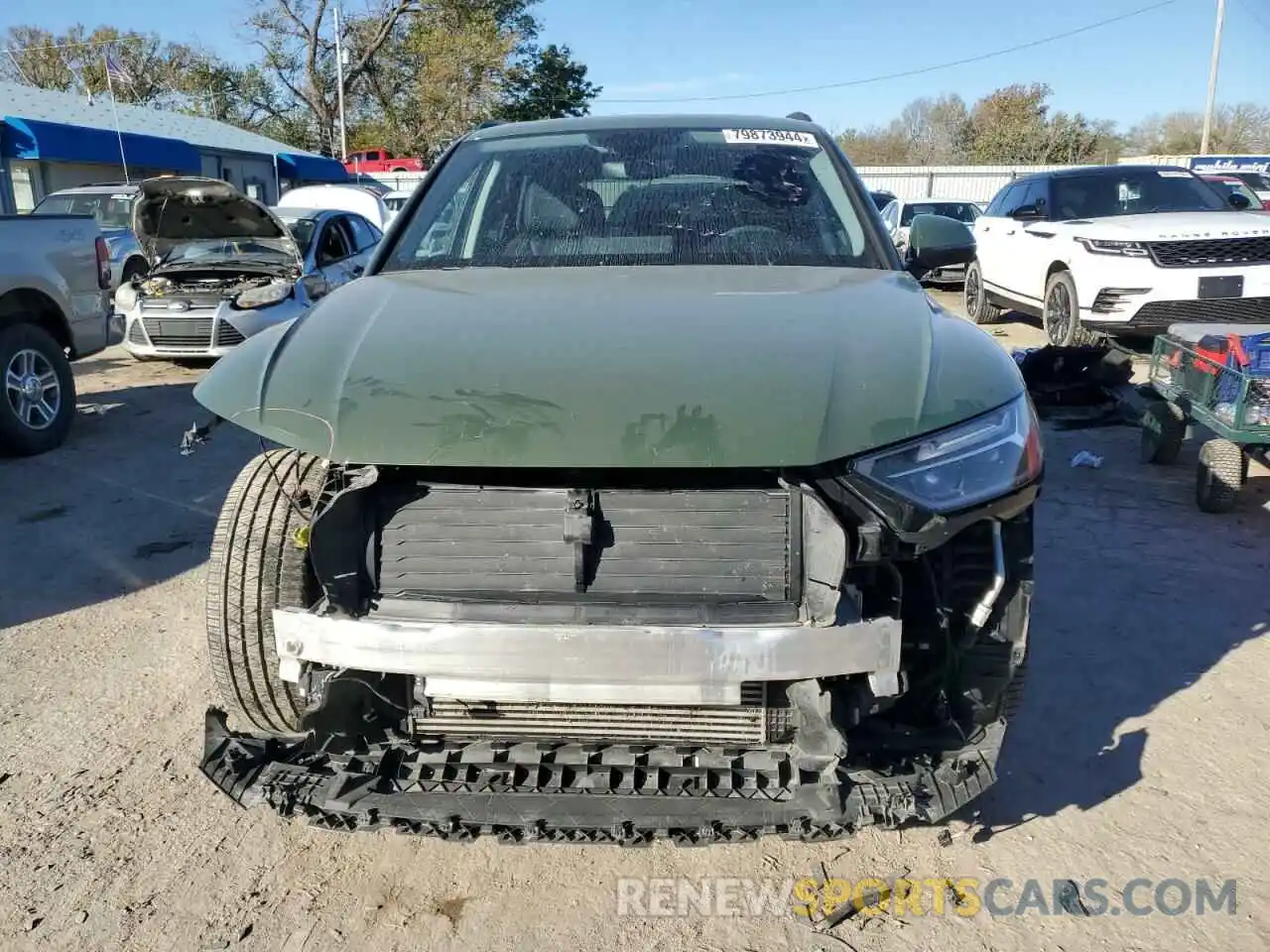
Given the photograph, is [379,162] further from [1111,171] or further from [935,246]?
[935,246]

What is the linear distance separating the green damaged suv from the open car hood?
23.6 ft

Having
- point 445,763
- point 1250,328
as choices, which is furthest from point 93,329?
point 1250,328

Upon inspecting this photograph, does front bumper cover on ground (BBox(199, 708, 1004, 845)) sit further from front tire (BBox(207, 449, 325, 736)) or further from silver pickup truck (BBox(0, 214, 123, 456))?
silver pickup truck (BBox(0, 214, 123, 456))

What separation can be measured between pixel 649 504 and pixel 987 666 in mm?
887

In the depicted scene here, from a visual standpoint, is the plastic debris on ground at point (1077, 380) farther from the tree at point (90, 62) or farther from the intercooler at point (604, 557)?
the tree at point (90, 62)

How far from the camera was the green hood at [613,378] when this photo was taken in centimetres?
187

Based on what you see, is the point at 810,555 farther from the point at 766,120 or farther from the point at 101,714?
the point at 101,714

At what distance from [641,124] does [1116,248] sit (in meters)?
6.17

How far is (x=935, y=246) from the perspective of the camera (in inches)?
135

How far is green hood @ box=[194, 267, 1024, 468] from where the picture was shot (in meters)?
1.87

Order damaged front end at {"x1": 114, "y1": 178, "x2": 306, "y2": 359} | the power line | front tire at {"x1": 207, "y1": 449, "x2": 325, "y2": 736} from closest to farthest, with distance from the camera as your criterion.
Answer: front tire at {"x1": 207, "y1": 449, "x2": 325, "y2": 736}, damaged front end at {"x1": 114, "y1": 178, "x2": 306, "y2": 359}, the power line

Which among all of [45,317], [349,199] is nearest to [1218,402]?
[45,317]

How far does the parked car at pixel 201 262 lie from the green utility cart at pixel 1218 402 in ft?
21.4

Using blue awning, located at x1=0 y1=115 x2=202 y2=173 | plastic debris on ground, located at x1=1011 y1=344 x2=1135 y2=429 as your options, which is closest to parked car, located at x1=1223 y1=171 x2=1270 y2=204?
plastic debris on ground, located at x1=1011 y1=344 x2=1135 y2=429
